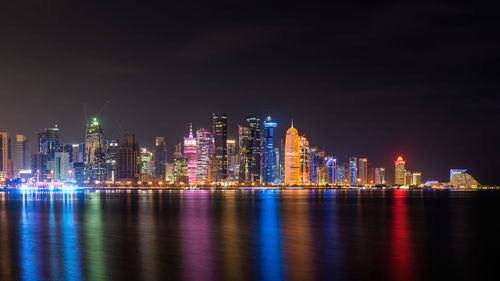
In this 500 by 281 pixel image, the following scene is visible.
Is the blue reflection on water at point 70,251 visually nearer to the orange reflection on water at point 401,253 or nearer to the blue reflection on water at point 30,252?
the blue reflection on water at point 30,252

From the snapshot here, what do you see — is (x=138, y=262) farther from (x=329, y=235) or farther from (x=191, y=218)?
(x=191, y=218)

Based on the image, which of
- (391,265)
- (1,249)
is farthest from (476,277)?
(1,249)

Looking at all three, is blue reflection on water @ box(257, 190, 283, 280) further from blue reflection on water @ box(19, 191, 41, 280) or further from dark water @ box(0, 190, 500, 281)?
blue reflection on water @ box(19, 191, 41, 280)

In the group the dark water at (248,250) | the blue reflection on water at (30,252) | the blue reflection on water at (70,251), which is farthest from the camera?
the dark water at (248,250)

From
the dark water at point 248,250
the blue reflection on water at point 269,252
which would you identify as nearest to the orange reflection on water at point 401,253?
the dark water at point 248,250

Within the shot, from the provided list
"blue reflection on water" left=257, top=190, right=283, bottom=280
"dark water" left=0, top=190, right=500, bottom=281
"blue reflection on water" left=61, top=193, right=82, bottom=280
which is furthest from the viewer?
"dark water" left=0, top=190, right=500, bottom=281

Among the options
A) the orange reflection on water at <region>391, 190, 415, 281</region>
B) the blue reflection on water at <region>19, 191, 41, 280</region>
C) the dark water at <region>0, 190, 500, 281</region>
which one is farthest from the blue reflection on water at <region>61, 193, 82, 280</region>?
the orange reflection on water at <region>391, 190, 415, 281</region>

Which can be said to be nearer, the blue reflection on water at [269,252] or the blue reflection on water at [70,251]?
the blue reflection on water at [70,251]

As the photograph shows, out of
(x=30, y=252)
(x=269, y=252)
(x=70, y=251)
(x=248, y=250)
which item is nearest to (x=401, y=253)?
(x=269, y=252)

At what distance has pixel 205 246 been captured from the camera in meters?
43.2

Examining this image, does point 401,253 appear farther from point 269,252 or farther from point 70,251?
point 70,251

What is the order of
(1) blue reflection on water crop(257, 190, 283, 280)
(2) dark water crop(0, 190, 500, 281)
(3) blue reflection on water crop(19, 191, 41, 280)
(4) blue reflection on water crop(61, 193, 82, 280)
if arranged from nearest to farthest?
1. (4) blue reflection on water crop(61, 193, 82, 280)
2. (1) blue reflection on water crop(257, 190, 283, 280)
3. (3) blue reflection on water crop(19, 191, 41, 280)
4. (2) dark water crop(0, 190, 500, 281)

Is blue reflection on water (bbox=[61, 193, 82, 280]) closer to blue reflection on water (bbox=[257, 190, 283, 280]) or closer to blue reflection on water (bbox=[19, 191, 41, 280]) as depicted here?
blue reflection on water (bbox=[19, 191, 41, 280])

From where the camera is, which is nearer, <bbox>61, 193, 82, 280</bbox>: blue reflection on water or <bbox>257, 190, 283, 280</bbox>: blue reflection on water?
<bbox>61, 193, 82, 280</bbox>: blue reflection on water
